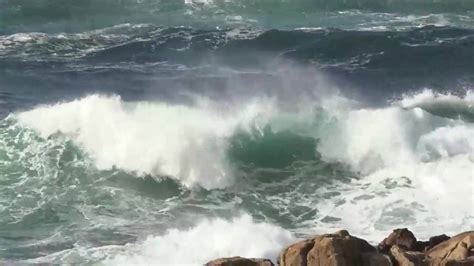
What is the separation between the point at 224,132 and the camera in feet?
71.5

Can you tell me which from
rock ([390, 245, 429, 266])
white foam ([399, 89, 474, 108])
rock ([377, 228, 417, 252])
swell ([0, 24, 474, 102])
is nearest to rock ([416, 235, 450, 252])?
rock ([377, 228, 417, 252])

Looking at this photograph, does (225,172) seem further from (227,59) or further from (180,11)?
(180,11)

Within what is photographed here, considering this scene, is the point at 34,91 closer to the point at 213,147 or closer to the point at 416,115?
the point at 213,147

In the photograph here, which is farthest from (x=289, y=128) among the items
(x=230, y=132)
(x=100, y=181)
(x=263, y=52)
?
(x=263, y=52)

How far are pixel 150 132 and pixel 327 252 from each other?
10519 millimetres

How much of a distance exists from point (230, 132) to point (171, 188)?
10.2ft

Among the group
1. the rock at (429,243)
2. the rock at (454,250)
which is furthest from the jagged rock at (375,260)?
the rock at (429,243)

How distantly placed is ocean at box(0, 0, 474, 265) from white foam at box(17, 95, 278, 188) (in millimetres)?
54

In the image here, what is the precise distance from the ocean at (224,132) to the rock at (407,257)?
3040mm

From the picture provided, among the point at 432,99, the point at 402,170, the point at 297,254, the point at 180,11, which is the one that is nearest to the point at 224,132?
the point at 402,170

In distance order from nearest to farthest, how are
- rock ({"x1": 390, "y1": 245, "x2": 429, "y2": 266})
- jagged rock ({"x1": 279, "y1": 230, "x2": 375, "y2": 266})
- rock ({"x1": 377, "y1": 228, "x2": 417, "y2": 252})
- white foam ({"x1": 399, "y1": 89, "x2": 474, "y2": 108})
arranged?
jagged rock ({"x1": 279, "y1": 230, "x2": 375, "y2": 266}) → rock ({"x1": 390, "y1": 245, "x2": 429, "y2": 266}) → rock ({"x1": 377, "y1": 228, "x2": 417, "y2": 252}) → white foam ({"x1": 399, "y1": 89, "x2": 474, "y2": 108})

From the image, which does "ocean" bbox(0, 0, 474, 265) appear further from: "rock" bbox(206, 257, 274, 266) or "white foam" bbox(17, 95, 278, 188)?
"rock" bbox(206, 257, 274, 266)

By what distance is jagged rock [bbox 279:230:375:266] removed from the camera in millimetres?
12141

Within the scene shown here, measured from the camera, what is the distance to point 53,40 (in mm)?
31094
